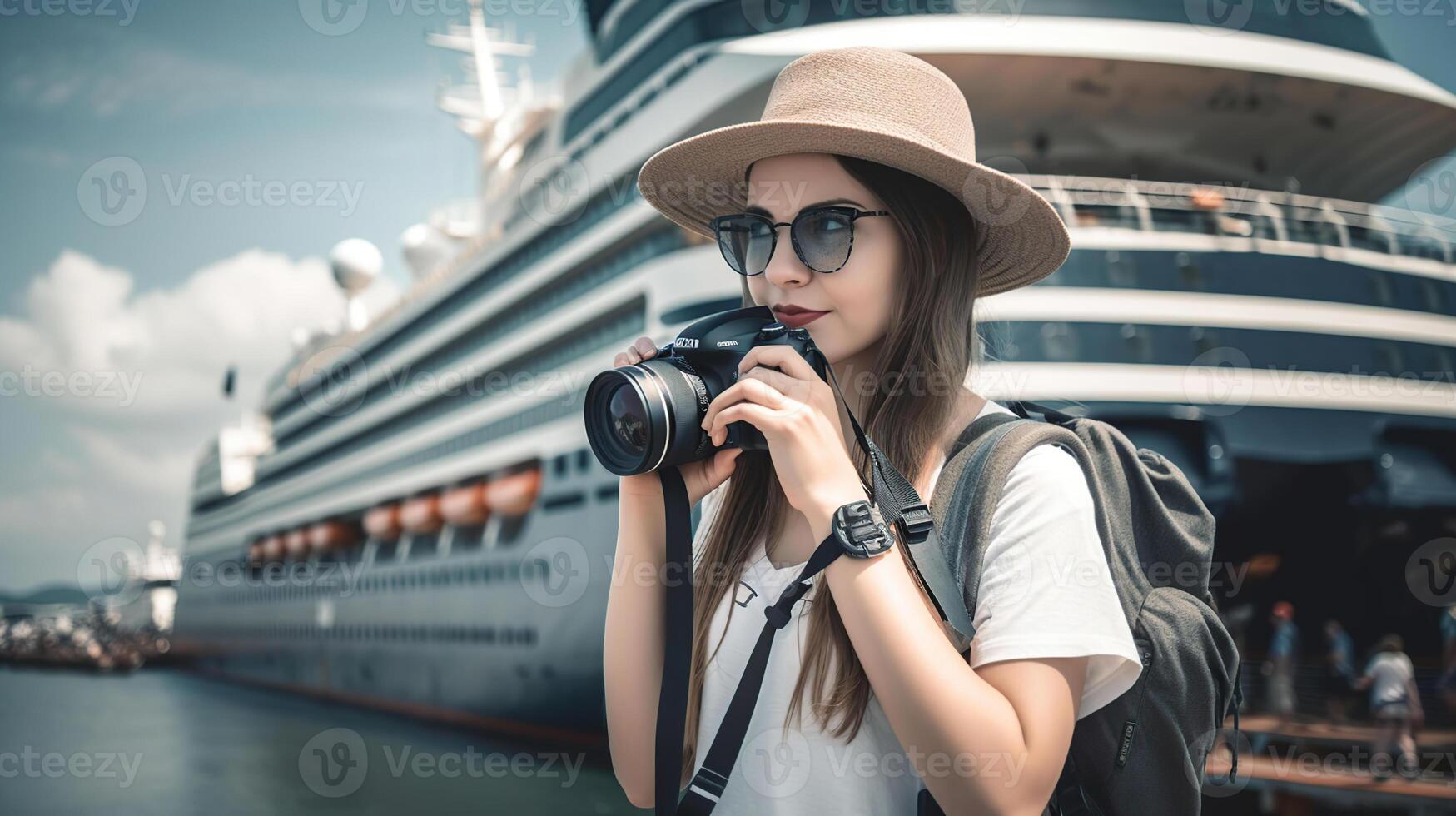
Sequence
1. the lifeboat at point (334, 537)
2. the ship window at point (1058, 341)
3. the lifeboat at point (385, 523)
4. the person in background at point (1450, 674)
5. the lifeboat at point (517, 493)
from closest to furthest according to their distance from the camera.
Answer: the person in background at point (1450, 674) < the ship window at point (1058, 341) < the lifeboat at point (517, 493) < the lifeboat at point (385, 523) < the lifeboat at point (334, 537)

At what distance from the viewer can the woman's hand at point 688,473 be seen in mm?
1561

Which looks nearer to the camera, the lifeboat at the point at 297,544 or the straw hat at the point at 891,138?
the straw hat at the point at 891,138

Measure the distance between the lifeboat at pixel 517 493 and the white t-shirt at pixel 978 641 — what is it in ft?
41.6

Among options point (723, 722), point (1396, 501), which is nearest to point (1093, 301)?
point (1396, 501)

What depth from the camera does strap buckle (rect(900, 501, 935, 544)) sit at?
1283 millimetres

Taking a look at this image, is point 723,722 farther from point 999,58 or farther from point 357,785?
point 357,785

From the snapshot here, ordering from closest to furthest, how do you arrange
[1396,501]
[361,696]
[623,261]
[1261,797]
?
[1261,797]
[1396,501]
[623,261]
[361,696]

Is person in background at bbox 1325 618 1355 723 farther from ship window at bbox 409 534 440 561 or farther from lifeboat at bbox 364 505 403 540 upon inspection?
lifeboat at bbox 364 505 403 540

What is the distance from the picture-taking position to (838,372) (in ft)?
5.34

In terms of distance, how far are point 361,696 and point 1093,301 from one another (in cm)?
1709
